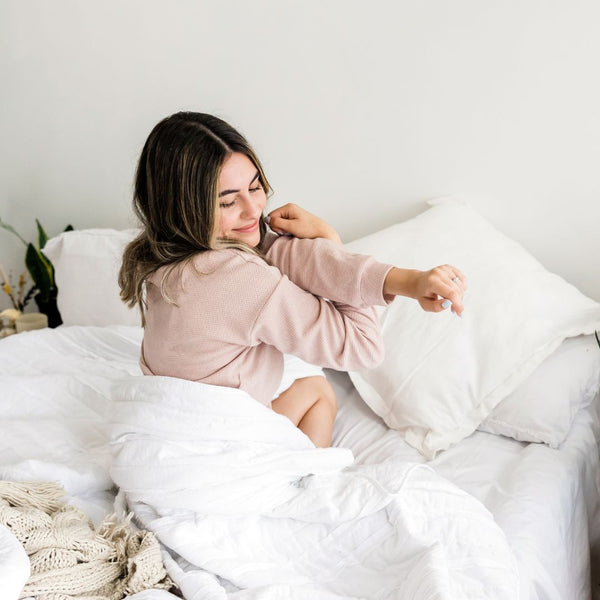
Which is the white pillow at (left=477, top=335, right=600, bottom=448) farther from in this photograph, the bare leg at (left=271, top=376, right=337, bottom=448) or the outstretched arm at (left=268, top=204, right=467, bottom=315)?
the outstretched arm at (left=268, top=204, right=467, bottom=315)

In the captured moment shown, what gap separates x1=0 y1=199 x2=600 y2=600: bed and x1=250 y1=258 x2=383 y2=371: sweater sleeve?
0.12 m

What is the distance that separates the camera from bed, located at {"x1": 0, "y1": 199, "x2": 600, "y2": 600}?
100 centimetres

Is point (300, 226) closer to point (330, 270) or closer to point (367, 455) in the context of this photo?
point (330, 270)

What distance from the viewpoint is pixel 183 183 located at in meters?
1.07

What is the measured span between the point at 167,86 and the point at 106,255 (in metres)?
0.53

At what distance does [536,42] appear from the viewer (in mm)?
1535

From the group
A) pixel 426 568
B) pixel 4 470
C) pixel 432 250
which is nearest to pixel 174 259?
pixel 4 470

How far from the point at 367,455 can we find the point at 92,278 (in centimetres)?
100

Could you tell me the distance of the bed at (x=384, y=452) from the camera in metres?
1.00

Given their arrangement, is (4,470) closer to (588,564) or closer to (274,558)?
(274,558)

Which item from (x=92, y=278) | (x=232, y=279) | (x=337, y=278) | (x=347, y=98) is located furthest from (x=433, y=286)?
(x=92, y=278)

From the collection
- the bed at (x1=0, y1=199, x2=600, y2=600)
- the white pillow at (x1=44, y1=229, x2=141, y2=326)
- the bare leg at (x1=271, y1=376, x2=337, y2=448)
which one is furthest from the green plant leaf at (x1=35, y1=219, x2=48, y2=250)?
the bare leg at (x1=271, y1=376, x2=337, y2=448)

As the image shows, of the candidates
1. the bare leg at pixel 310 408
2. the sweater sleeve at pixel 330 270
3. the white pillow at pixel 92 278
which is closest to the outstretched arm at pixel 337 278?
the sweater sleeve at pixel 330 270

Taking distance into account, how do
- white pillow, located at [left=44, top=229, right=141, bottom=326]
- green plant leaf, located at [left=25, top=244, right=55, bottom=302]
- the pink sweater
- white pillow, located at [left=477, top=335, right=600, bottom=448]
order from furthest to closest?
green plant leaf, located at [left=25, top=244, right=55, bottom=302]
white pillow, located at [left=44, top=229, right=141, bottom=326]
white pillow, located at [left=477, top=335, right=600, bottom=448]
the pink sweater
